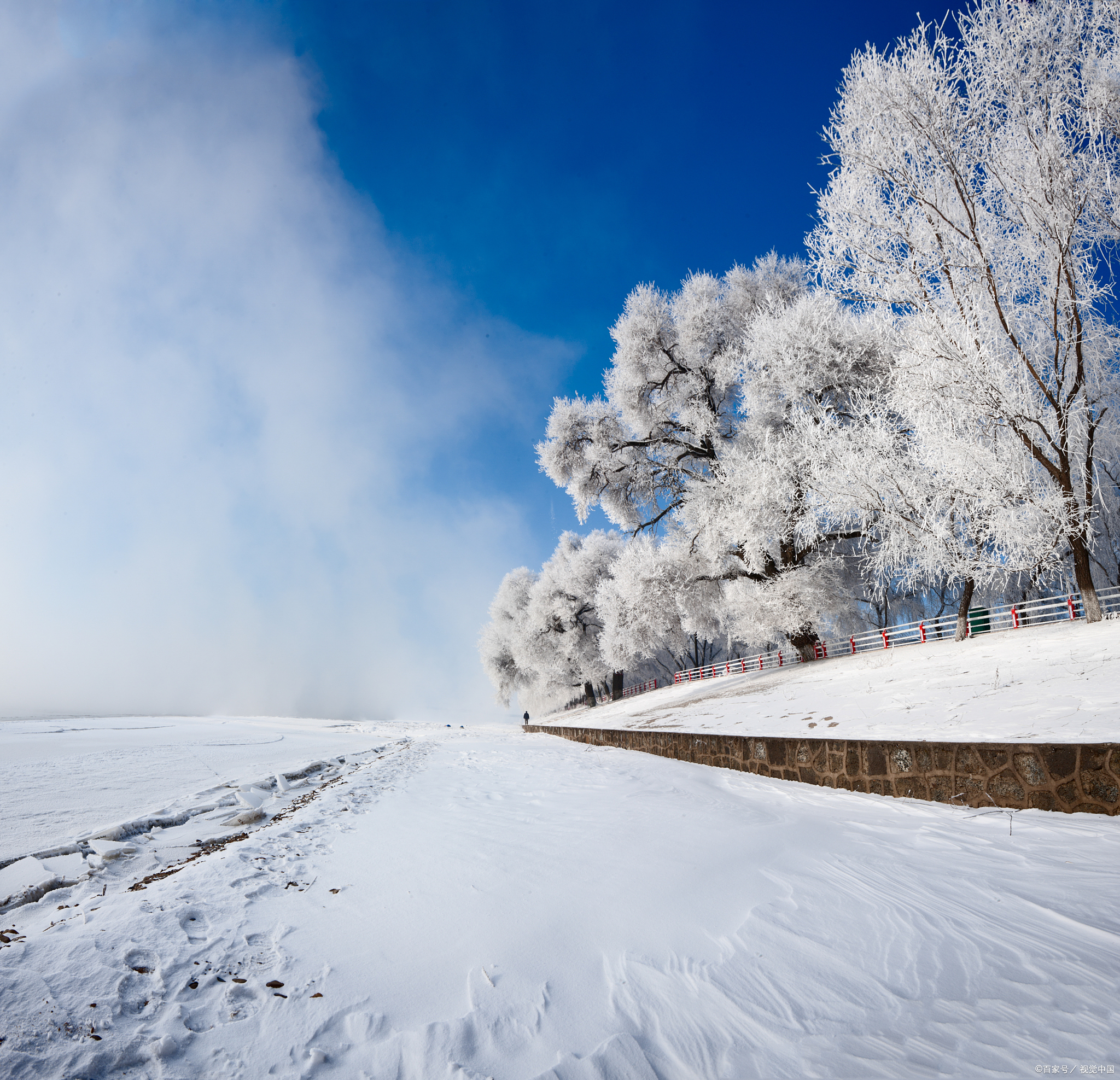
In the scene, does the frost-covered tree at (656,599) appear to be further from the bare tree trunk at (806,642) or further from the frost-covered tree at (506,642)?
the frost-covered tree at (506,642)

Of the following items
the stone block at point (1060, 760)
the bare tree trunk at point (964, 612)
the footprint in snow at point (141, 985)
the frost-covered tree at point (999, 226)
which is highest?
the frost-covered tree at point (999, 226)

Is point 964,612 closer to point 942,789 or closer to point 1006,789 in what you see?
point 942,789

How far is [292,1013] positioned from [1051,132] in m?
14.8

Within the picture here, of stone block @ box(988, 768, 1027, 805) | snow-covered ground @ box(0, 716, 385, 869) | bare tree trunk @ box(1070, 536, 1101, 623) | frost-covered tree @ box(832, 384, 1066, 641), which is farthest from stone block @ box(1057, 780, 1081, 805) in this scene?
bare tree trunk @ box(1070, 536, 1101, 623)

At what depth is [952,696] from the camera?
7184mm

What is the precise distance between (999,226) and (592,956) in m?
14.0

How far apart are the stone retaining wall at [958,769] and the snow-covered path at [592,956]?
1.03ft

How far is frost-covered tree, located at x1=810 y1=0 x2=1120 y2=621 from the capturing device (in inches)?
362

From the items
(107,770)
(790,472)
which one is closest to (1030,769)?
(107,770)

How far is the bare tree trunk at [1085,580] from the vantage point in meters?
10.2

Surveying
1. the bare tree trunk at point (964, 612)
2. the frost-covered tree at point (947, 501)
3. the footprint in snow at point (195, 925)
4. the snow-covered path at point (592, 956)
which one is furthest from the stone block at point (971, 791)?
the bare tree trunk at point (964, 612)

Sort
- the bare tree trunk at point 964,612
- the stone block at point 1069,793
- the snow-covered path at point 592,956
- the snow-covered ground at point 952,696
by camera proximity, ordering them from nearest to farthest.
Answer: the snow-covered path at point 592,956, the stone block at point 1069,793, the snow-covered ground at point 952,696, the bare tree trunk at point 964,612

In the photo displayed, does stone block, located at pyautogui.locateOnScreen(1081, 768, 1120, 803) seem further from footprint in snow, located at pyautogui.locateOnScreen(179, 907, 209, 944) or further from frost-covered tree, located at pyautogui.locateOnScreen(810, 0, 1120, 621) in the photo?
frost-covered tree, located at pyautogui.locateOnScreen(810, 0, 1120, 621)

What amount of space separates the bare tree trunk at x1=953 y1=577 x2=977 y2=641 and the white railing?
1.10m
